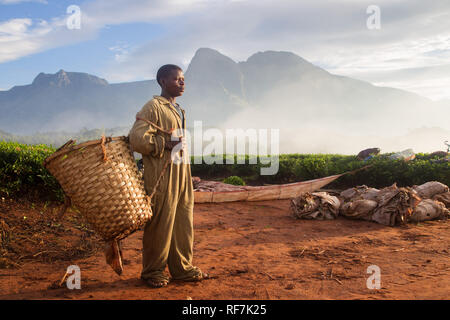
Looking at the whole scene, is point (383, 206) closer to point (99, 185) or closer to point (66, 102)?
point (99, 185)

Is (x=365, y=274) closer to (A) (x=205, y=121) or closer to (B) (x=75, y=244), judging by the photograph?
(B) (x=75, y=244)

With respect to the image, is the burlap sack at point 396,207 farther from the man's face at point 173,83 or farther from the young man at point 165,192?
the man's face at point 173,83

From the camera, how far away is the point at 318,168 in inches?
389

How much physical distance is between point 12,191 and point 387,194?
6214mm

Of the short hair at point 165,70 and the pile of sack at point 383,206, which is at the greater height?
the short hair at point 165,70

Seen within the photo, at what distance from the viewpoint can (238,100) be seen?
383ft

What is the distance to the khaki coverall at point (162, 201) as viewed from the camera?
10.4ft

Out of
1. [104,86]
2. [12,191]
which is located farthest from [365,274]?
[104,86]

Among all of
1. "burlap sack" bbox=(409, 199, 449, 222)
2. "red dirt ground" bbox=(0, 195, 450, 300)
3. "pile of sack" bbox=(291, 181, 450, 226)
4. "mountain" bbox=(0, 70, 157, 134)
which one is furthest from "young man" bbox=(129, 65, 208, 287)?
"mountain" bbox=(0, 70, 157, 134)

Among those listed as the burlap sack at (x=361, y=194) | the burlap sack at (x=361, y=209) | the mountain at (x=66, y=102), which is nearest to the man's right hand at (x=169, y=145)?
the burlap sack at (x=361, y=209)

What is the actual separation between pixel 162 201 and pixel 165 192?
0.09 metres

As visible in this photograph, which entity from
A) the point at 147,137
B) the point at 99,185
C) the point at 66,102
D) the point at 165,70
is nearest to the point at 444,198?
the point at 165,70

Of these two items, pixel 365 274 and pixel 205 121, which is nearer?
pixel 365 274

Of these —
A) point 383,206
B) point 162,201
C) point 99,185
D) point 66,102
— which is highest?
point 66,102
